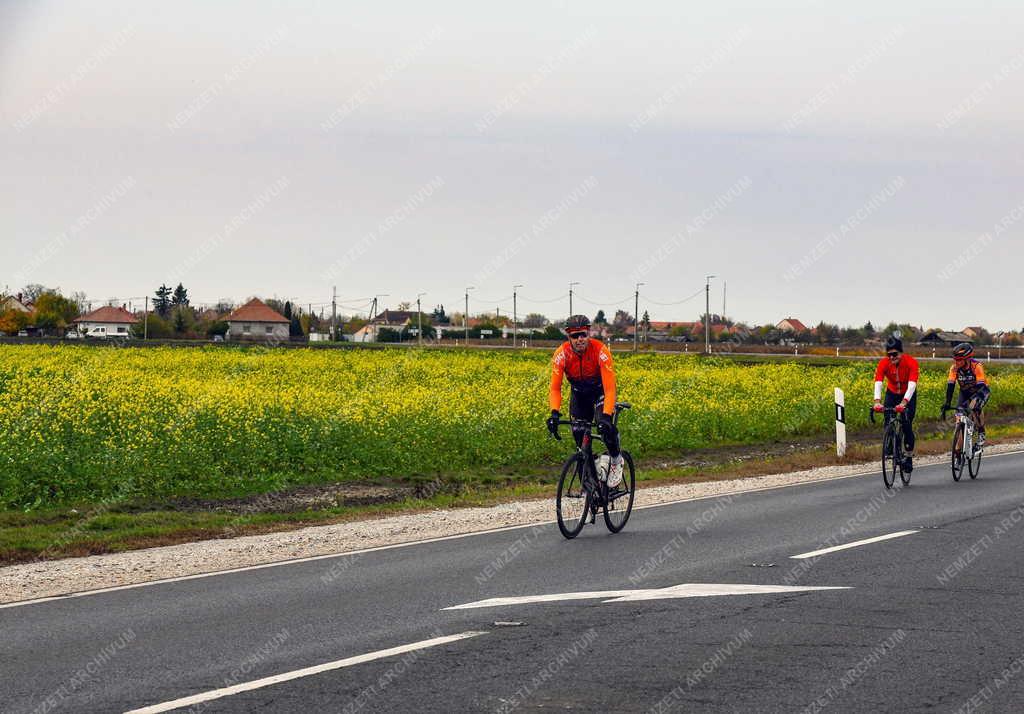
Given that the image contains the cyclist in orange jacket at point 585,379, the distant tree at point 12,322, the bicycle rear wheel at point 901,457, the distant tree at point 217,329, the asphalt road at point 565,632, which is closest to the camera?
the asphalt road at point 565,632

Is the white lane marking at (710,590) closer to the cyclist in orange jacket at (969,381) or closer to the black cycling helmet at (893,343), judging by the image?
the black cycling helmet at (893,343)

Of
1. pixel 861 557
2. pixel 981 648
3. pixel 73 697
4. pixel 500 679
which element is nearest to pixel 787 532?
pixel 861 557

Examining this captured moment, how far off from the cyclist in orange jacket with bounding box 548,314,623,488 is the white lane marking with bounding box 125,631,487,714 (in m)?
3.80

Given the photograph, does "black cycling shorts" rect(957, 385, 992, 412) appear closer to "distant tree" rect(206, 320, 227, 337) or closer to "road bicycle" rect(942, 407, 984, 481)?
"road bicycle" rect(942, 407, 984, 481)

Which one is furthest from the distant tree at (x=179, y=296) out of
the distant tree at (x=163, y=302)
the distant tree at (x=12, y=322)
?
the distant tree at (x=12, y=322)

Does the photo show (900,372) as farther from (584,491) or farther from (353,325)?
(353,325)

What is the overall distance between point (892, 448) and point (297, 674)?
1248 cm

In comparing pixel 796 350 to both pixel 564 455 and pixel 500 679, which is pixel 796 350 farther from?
pixel 500 679

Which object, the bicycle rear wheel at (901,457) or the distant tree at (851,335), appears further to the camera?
the distant tree at (851,335)

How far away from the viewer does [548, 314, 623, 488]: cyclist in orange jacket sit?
35.7 ft

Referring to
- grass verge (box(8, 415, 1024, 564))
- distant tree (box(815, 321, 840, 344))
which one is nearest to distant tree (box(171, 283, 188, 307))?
distant tree (box(815, 321, 840, 344))

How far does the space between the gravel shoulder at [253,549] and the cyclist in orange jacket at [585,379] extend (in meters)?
1.51

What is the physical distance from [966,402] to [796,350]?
244ft

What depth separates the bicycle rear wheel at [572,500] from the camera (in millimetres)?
11266
